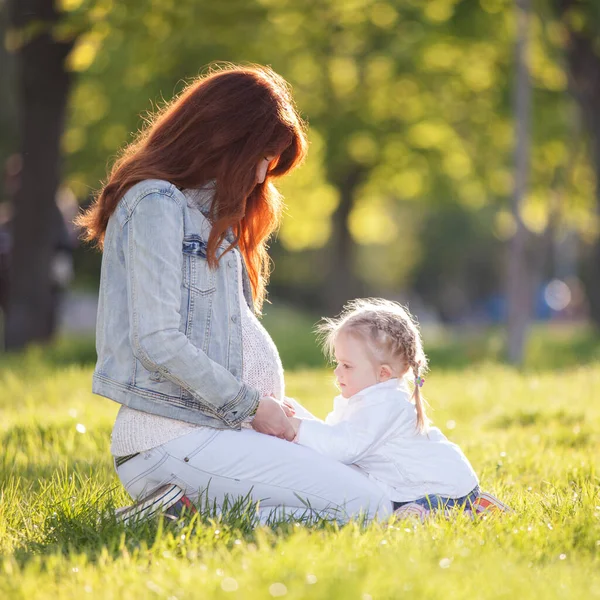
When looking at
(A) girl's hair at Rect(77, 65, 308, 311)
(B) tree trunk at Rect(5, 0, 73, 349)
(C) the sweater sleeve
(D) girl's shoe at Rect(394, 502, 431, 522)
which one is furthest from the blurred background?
(D) girl's shoe at Rect(394, 502, 431, 522)

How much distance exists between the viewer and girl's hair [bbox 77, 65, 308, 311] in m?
3.75

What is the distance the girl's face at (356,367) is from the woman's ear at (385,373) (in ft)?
0.04

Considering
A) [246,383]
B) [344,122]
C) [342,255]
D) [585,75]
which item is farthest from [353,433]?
[342,255]

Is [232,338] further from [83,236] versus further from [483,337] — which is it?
[483,337]

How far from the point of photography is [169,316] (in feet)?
11.7

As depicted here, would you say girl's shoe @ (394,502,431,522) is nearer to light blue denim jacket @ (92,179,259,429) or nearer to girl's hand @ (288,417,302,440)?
girl's hand @ (288,417,302,440)

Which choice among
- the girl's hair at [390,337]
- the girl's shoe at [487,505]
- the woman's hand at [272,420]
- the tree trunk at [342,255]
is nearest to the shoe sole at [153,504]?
the woman's hand at [272,420]

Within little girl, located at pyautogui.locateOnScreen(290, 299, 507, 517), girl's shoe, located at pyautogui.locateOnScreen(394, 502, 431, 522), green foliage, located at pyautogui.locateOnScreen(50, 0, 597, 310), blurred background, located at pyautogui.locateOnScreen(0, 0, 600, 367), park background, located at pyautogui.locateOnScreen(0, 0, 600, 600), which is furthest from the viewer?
green foliage, located at pyautogui.locateOnScreen(50, 0, 597, 310)

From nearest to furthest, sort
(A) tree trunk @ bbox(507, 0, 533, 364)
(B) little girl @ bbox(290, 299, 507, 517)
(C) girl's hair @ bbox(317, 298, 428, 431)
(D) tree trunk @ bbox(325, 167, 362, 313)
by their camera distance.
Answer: (B) little girl @ bbox(290, 299, 507, 517) → (C) girl's hair @ bbox(317, 298, 428, 431) → (A) tree trunk @ bbox(507, 0, 533, 364) → (D) tree trunk @ bbox(325, 167, 362, 313)

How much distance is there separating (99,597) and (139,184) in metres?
1.55

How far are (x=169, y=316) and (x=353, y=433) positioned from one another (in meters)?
0.92

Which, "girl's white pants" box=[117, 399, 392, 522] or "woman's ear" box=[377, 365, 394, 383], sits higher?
"woman's ear" box=[377, 365, 394, 383]

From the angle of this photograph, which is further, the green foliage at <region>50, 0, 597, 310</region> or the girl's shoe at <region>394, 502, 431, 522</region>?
the green foliage at <region>50, 0, 597, 310</region>

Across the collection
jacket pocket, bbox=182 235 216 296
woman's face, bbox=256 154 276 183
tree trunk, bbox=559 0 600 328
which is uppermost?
tree trunk, bbox=559 0 600 328
